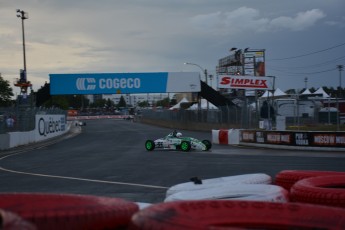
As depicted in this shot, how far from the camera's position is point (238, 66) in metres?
80.4

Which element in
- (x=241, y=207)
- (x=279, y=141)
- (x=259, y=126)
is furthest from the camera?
(x=259, y=126)

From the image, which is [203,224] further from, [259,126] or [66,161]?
[259,126]

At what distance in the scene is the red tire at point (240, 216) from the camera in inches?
141

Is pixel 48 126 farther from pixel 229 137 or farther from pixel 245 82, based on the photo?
pixel 229 137

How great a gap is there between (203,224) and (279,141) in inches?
912

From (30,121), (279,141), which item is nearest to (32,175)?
(279,141)

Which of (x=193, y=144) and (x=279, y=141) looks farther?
(x=279, y=141)

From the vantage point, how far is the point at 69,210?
371 centimetres

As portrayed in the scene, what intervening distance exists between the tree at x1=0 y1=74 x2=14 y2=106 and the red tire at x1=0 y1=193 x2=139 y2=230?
79320mm

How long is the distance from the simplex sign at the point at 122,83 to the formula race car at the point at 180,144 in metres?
18.6

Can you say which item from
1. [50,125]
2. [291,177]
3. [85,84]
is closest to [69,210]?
[291,177]

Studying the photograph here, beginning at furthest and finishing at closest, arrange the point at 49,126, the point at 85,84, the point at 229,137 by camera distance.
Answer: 1. the point at 85,84
2. the point at 49,126
3. the point at 229,137

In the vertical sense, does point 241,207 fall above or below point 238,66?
below

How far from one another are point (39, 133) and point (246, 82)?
15.6m
